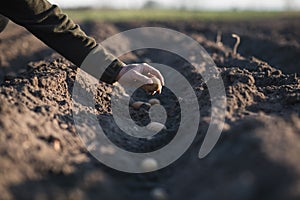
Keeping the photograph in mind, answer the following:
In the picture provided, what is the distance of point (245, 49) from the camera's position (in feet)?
33.6

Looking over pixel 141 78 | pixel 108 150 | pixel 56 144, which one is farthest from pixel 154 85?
pixel 56 144

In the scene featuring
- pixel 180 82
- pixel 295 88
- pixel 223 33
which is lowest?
pixel 180 82

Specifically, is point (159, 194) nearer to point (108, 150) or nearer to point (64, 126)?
point (108, 150)

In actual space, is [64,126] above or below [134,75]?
below

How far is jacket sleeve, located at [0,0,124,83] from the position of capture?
3705 millimetres

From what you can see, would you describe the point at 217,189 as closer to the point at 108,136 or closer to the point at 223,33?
the point at 108,136

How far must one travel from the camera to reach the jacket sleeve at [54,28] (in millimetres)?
3705

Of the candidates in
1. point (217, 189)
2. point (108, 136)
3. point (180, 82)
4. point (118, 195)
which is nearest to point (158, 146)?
point (108, 136)

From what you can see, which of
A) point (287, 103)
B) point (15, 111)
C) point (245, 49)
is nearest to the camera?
point (15, 111)

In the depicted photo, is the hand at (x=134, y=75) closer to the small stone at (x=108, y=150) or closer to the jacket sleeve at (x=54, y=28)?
the jacket sleeve at (x=54, y=28)

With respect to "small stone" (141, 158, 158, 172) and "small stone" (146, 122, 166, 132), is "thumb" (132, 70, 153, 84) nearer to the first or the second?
"small stone" (146, 122, 166, 132)

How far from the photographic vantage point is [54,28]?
3.82 meters

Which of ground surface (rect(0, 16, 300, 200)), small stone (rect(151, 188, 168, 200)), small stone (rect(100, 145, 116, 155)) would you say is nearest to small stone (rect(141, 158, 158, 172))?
ground surface (rect(0, 16, 300, 200))

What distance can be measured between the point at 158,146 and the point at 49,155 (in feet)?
3.56
